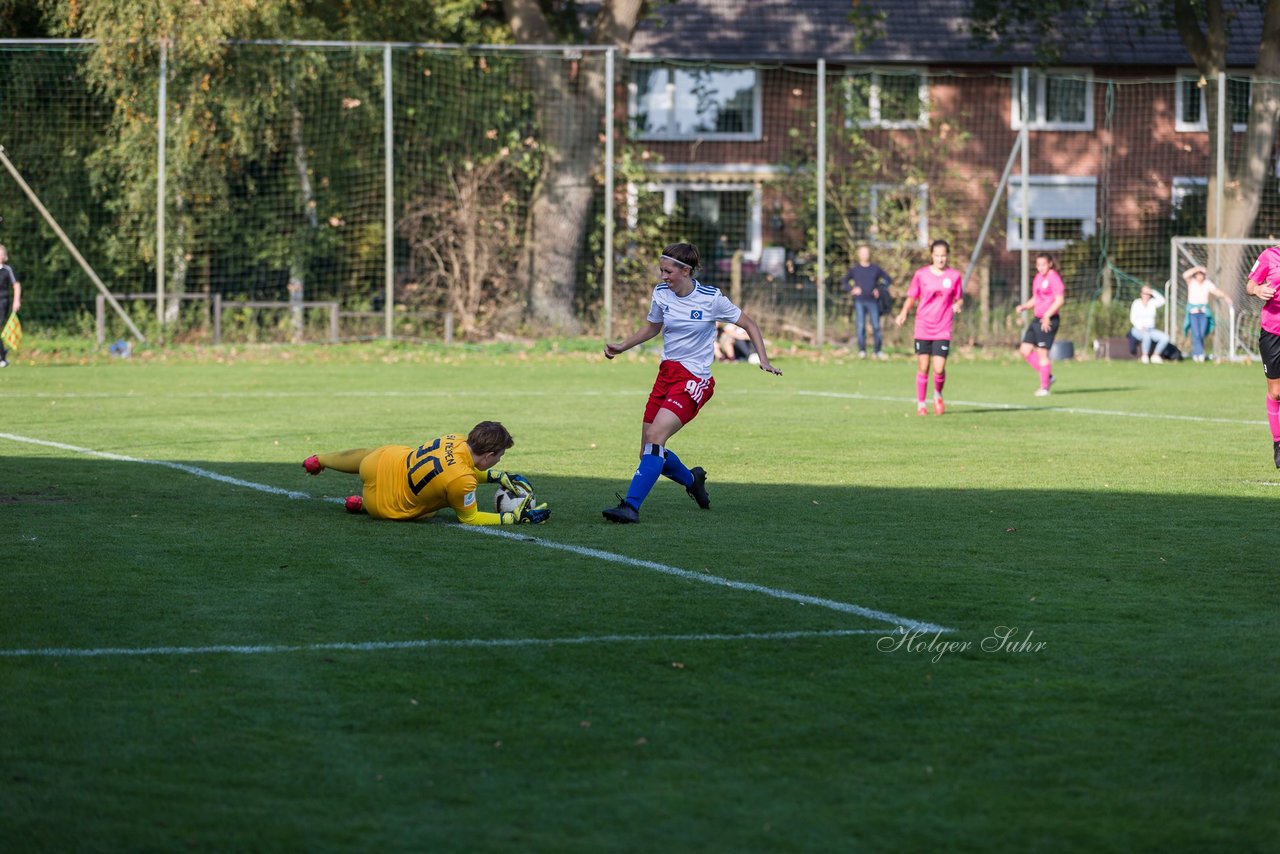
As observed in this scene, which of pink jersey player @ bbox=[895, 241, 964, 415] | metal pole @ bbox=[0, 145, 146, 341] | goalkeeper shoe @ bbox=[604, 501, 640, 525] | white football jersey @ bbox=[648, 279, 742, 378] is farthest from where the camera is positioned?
metal pole @ bbox=[0, 145, 146, 341]

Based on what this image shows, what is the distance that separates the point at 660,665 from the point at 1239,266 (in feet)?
93.9

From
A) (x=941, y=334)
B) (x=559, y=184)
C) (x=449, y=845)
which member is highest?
(x=559, y=184)

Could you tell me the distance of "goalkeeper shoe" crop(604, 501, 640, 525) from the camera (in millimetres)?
10438

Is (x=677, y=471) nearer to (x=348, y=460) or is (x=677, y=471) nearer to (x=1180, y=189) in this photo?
(x=348, y=460)

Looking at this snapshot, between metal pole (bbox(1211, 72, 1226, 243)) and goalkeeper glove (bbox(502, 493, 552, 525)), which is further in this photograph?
metal pole (bbox(1211, 72, 1226, 243))

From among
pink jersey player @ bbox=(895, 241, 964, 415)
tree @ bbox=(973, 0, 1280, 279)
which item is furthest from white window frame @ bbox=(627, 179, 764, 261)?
pink jersey player @ bbox=(895, 241, 964, 415)

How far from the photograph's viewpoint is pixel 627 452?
48.5ft

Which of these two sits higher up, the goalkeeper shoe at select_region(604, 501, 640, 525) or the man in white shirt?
the man in white shirt

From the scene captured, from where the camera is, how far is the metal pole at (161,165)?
29.3 metres

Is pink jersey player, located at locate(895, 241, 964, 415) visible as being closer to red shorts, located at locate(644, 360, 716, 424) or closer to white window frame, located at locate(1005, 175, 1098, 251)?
red shorts, located at locate(644, 360, 716, 424)

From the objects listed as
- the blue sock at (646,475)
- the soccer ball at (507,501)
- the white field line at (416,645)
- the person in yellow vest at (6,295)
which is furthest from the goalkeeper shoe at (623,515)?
the person in yellow vest at (6,295)

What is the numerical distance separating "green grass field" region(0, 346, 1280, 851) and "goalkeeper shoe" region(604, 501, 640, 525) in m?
0.13

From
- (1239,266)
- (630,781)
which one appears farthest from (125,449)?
(1239,266)

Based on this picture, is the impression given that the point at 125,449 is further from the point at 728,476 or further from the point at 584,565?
the point at 584,565
